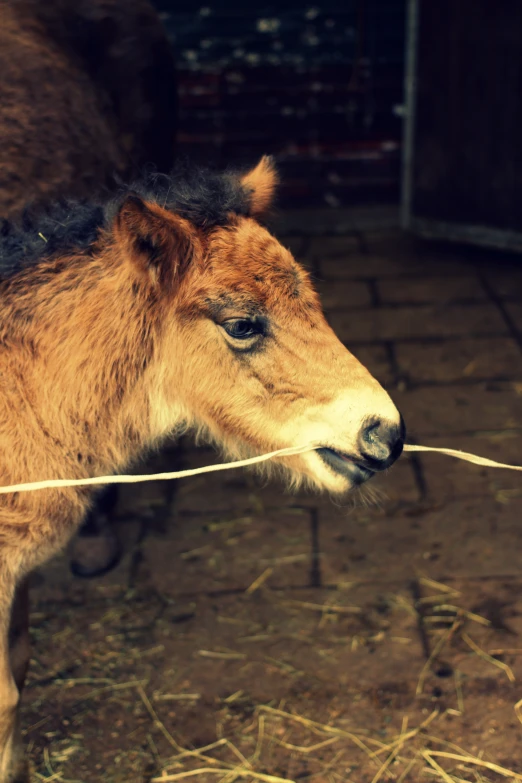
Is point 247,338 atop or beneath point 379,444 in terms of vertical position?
atop

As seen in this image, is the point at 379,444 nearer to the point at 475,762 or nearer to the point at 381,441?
the point at 381,441

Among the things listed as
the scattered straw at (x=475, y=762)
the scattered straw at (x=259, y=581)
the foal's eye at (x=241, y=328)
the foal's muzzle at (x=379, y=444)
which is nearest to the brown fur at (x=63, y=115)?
the foal's eye at (x=241, y=328)

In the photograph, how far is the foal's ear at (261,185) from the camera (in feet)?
8.85

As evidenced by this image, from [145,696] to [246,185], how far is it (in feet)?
5.92

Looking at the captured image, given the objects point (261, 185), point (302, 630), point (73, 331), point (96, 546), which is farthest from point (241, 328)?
point (96, 546)

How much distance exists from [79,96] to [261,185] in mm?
1329

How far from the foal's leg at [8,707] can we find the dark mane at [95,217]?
885 millimetres

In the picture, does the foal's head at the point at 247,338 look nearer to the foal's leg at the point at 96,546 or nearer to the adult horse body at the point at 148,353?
the adult horse body at the point at 148,353

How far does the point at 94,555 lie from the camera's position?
3.78 m

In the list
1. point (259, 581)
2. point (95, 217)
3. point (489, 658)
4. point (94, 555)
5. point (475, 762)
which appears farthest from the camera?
point (94, 555)

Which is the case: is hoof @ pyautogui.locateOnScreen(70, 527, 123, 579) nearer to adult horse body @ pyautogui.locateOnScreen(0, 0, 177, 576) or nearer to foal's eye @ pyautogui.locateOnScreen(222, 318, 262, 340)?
adult horse body @ pyautogui.locateOnScreen(0, 0, 177, 576)

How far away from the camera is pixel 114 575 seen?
3.77 metres

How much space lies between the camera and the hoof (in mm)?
3779

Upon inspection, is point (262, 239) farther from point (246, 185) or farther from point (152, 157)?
point (152, 157)
